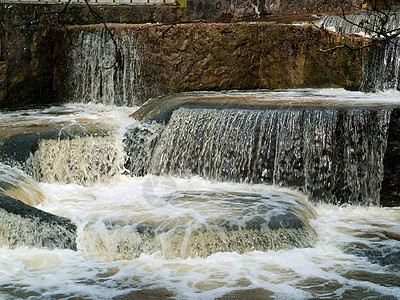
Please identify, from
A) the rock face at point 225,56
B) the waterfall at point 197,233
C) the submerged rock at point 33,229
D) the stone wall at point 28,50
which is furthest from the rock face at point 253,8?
the submerged rock at point 33,229

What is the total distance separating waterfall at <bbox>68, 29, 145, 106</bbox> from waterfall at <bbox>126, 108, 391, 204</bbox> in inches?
102

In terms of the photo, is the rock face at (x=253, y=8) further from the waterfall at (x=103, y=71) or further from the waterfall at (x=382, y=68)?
the waterfall at (x=382, y=68)

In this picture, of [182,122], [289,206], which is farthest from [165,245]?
[182,122]

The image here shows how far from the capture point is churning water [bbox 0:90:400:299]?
4.52m

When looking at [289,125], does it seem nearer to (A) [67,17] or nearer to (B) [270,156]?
(B) [270,156]

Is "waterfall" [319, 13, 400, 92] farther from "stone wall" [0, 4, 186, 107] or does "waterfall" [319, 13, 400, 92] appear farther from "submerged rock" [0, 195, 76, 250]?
"submerged rock" [0, 195, 76, 250]

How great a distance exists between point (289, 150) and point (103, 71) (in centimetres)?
436

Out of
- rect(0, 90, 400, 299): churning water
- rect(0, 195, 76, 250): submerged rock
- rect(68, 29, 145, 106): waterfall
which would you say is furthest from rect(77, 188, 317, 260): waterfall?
rect(68, 29, 145, 106): waterfall

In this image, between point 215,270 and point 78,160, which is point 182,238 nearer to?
point 215,270

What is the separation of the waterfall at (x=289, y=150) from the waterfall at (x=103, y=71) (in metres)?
2.59

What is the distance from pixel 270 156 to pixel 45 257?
9.81ft

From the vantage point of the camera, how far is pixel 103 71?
33.6 ft

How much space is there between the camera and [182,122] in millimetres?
7750

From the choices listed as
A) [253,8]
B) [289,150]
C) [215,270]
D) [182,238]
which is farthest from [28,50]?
[215,270]
